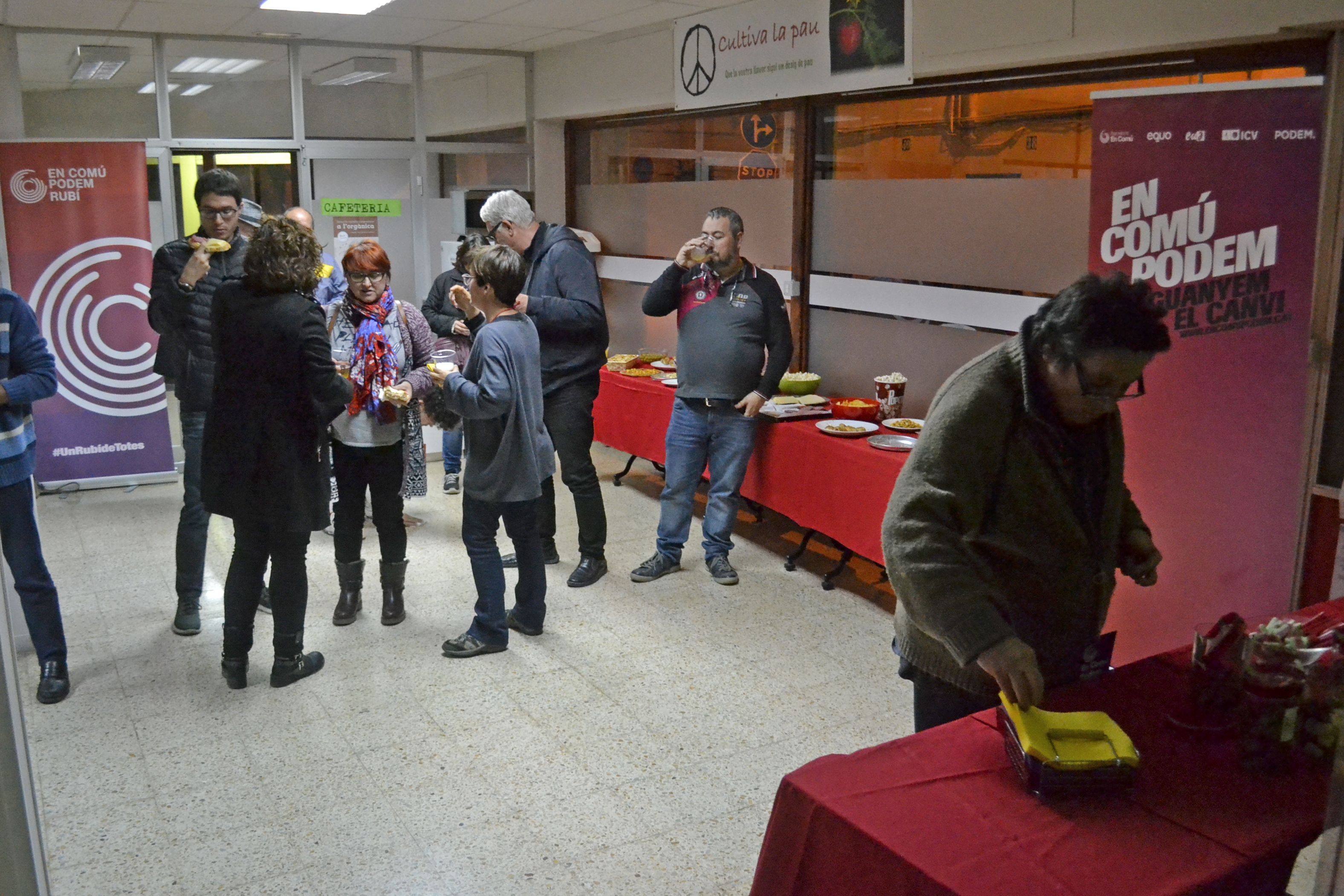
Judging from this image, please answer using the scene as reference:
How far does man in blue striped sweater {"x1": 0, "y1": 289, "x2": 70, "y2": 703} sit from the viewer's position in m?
3.19

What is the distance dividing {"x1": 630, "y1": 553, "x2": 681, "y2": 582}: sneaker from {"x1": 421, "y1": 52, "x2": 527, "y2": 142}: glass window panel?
408cm

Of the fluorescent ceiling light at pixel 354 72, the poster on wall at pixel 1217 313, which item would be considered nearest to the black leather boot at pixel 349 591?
the poster on wall at pixel 1217 313

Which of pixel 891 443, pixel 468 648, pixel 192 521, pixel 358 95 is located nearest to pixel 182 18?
pixel 358 95

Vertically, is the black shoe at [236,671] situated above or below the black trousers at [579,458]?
below

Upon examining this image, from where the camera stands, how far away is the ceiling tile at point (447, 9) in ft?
18.6

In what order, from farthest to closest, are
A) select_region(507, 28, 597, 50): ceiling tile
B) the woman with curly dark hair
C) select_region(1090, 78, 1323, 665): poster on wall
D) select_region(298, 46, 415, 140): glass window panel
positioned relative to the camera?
select_region(298, 46, 415, 140): glass window panel → select_region(507, 28, 597, 50): ceiling tile → the woman with curly dark hair → select_region(1090, 78, 1323, 665): poster on wall

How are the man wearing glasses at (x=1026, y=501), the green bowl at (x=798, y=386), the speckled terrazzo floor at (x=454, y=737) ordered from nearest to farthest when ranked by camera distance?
the man wearing glasses at (x=1026, y=501)
the speckled terrazzo floor at (x=454, y=737)
the green bowl at (x=798, y=386)

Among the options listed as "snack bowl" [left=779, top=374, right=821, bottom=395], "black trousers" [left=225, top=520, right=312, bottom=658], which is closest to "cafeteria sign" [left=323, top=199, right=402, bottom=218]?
"snack bowl" [left=779, top=374, right=821, bottom=395]

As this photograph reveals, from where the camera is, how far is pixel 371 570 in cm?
490

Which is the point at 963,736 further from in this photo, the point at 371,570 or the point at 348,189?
the point at 348,189

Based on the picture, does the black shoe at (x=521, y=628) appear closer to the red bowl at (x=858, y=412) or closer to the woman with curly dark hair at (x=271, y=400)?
the woman with curly dark hair at (x=271, y=400)

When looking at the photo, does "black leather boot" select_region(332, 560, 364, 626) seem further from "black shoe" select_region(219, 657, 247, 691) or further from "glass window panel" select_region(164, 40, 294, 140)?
"glass window panel" select_region(164, 40, 294, 140)

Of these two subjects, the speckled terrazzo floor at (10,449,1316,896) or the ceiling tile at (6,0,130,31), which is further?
the ceiling tile at (6,0,130,31)

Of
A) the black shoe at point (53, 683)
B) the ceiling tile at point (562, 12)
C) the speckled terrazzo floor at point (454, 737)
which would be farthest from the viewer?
the ceiling tile at point (562, 12)
